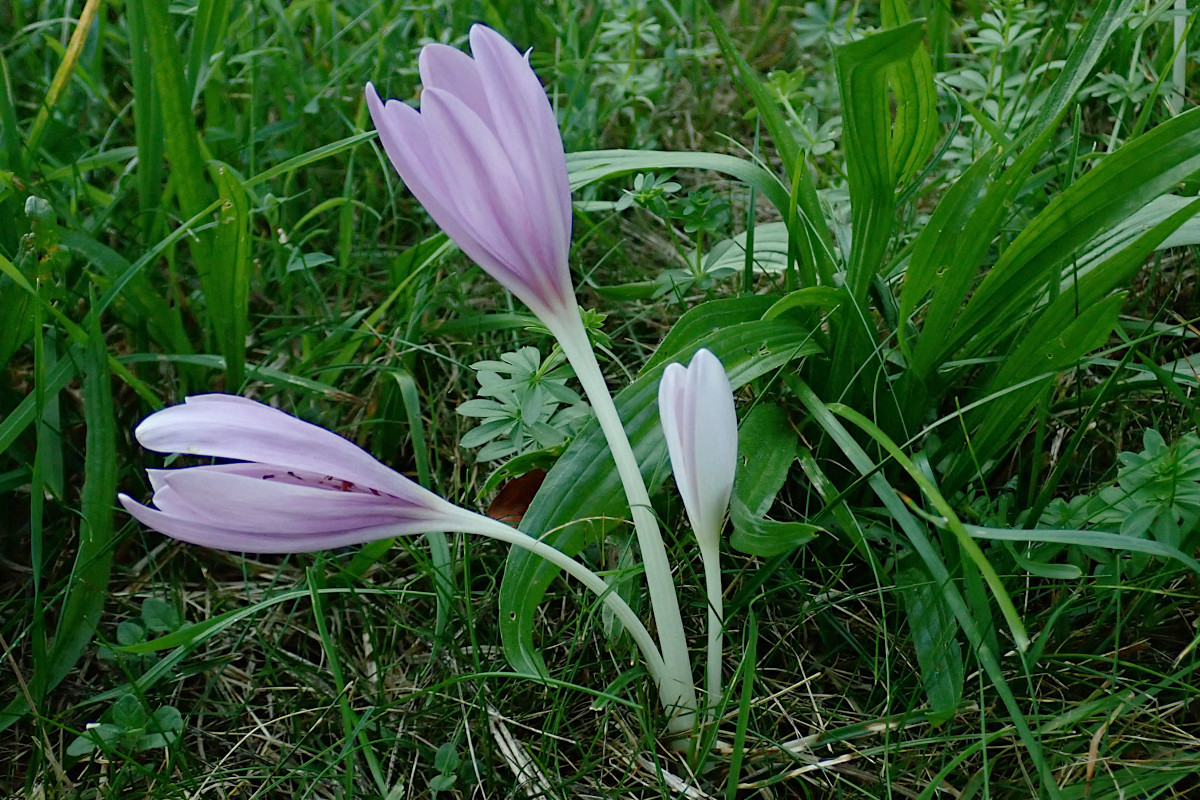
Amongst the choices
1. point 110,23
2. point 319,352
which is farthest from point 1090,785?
point 110,23

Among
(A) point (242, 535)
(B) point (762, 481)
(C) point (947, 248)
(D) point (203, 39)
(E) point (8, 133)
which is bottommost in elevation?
(B) point (762, 481)

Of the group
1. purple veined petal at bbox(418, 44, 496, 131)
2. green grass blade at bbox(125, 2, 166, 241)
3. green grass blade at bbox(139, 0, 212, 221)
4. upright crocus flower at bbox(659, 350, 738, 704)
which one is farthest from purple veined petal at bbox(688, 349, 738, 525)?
green grass blade at bbox(125, 2, 166, 241)

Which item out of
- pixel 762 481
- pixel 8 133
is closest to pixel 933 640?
pixel 762 481

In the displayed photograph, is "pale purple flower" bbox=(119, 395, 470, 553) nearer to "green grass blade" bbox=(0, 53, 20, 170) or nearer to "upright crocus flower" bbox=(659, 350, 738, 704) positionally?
"upright crocus flower" bbox=(659, 350, 738, 704)

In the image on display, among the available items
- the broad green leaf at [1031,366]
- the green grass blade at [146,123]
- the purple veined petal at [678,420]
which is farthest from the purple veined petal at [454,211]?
the green grass blade at [146,123]

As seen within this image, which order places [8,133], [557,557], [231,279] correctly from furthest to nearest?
1. [8,133]
2. [231,279]
3. [557,557]

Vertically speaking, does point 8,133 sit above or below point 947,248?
above

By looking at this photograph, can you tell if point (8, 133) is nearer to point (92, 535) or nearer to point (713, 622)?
point (92, 535)

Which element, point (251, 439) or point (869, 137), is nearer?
point (251, 439)
